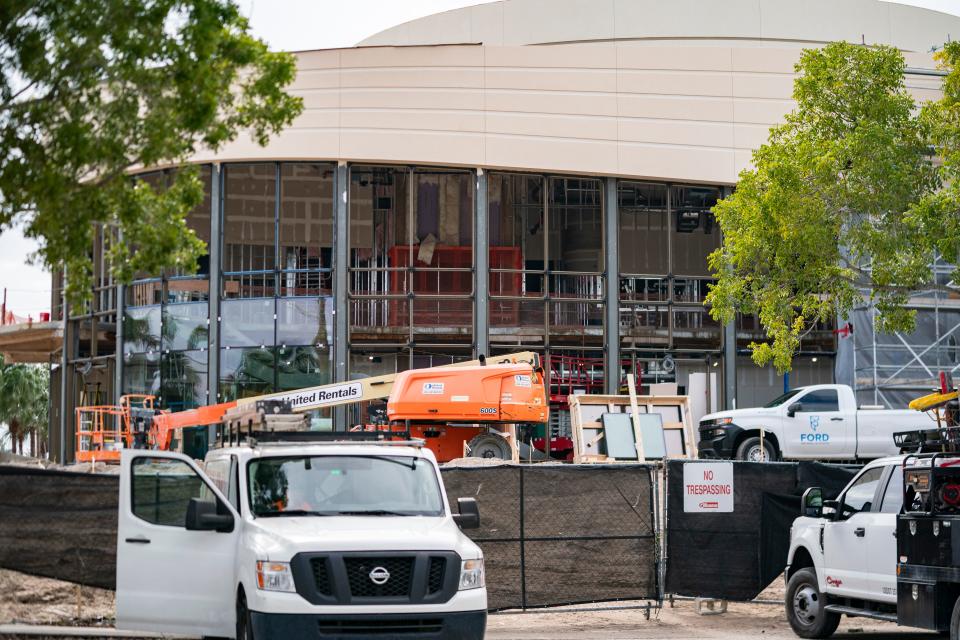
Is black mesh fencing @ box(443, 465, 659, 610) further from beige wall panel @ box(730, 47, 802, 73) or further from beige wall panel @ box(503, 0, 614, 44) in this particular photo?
beige wall panel @ box(503, 0, 614, 44)

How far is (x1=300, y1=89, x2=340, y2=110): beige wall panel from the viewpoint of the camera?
3462 centimetres

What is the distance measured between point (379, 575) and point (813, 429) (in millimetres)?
18803

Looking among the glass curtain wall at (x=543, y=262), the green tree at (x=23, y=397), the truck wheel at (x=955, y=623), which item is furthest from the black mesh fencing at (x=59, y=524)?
the green tree at (x=23, y=397)

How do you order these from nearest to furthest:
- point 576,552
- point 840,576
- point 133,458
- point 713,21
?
1. point 133,458
2. point 840,576
3. point 576,552
4. point 713,21

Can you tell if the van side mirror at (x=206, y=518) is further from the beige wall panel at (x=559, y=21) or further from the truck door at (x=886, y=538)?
the beige wall panel at (x=559, y=21)

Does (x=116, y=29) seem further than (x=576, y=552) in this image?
No

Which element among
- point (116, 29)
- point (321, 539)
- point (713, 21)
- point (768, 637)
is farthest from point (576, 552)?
point (713, 21)

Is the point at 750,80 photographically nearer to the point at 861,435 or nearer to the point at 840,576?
the point at 861,435

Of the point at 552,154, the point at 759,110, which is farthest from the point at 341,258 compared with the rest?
the point at 759,110

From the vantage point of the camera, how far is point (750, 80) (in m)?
36.2

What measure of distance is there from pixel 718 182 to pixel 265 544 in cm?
2787

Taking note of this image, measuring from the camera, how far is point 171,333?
1391 inches

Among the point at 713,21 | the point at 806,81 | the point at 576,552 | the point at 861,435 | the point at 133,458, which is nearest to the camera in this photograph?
the point at 133,458

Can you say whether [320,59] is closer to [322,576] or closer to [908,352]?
[908,352]
